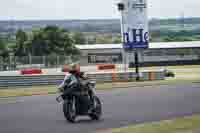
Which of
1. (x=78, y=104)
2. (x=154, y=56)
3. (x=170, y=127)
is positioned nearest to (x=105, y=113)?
(x=78, y=104)

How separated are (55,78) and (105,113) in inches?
720

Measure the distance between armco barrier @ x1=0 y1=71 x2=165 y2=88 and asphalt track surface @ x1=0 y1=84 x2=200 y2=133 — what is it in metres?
11.5

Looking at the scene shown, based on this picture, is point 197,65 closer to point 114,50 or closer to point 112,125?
point 114,50

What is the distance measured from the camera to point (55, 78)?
34.8 meters

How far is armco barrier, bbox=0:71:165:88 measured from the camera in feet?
109

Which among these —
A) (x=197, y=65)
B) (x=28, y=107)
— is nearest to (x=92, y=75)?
(x=28, y=107)

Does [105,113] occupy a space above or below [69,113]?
below

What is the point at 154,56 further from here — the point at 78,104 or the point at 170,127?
the point at 170,127

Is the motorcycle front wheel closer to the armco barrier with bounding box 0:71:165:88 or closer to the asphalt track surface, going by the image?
the asphalt track surface

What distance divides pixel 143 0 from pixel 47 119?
22.8 metres

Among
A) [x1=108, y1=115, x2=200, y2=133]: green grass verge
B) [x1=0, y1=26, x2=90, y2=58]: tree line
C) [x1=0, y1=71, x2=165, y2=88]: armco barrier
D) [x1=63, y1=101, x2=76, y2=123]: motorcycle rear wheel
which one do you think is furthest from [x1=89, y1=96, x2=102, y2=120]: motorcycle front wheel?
[x1=0, y1=26, x2=90, y2=58]: tree line

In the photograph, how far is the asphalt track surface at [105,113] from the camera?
13430 mm

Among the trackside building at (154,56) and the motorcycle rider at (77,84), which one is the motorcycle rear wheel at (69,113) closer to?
the motorcycle rider at (77,84)

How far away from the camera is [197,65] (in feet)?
246
